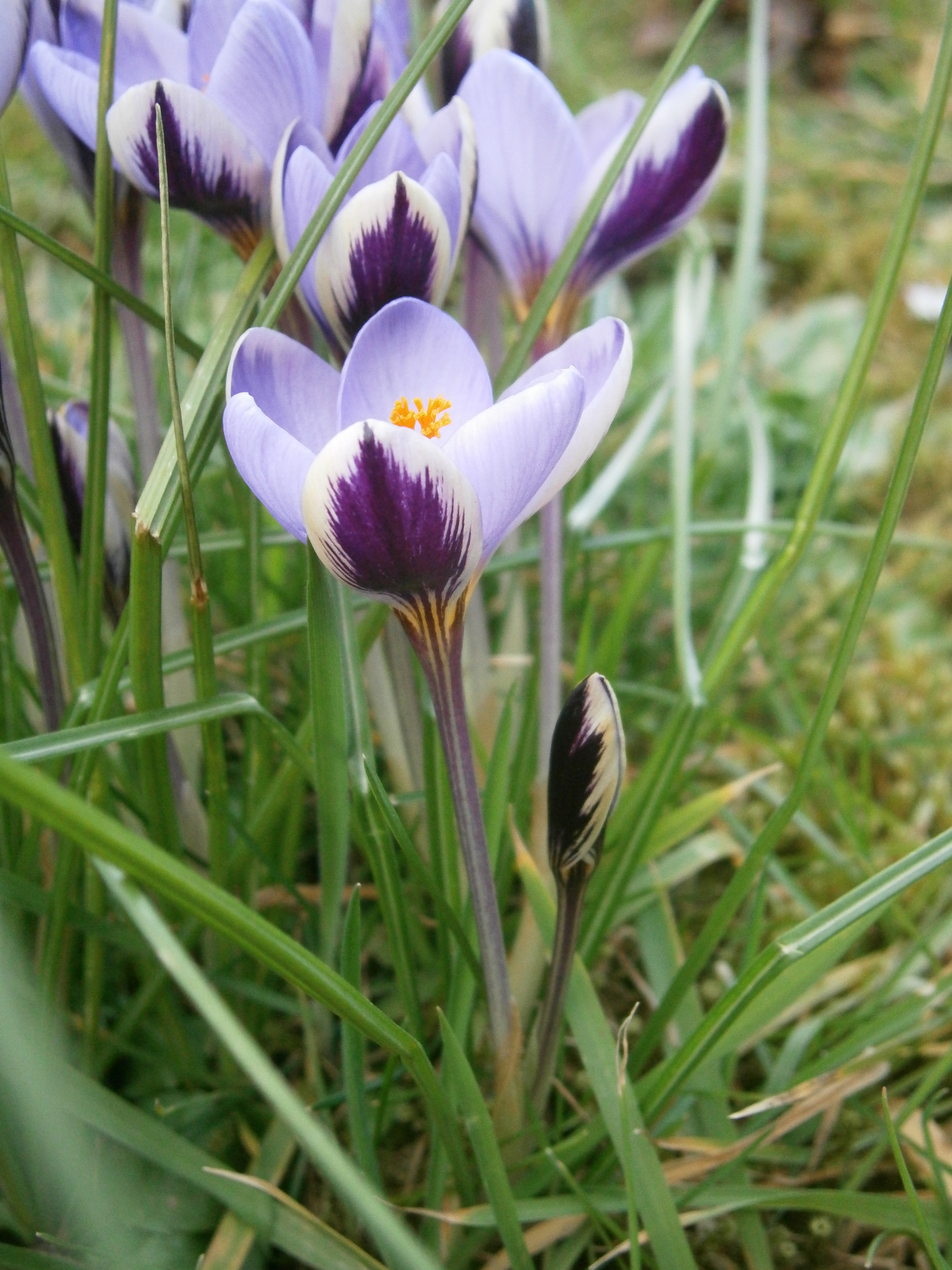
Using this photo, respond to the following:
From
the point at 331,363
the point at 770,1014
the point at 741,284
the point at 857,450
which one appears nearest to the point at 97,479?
the point at 331,363

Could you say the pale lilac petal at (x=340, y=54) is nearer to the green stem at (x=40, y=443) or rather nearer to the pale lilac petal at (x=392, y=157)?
the pale lilac petal at (x=392, y=157)

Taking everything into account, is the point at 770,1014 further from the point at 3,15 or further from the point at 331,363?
the point at 3,15

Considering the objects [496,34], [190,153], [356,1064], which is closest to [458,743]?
[356,1064]

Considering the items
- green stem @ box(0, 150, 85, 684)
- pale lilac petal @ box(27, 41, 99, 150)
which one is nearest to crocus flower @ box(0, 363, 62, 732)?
green stem @ box(0, 150, 85, 684)

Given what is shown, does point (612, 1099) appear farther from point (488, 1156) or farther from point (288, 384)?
point (288, 384)

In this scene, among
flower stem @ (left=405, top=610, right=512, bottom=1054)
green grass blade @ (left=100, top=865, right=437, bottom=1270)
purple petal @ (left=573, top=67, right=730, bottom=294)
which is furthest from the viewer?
purple petal @ (left=573, top=67, right=730, bottom=294)

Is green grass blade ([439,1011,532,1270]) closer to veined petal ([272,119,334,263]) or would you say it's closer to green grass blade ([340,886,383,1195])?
green grass blade ([340,886,383,1195])

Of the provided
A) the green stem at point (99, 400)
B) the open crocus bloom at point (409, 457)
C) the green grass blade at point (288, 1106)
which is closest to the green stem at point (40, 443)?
the green stem at point (99, 400)
